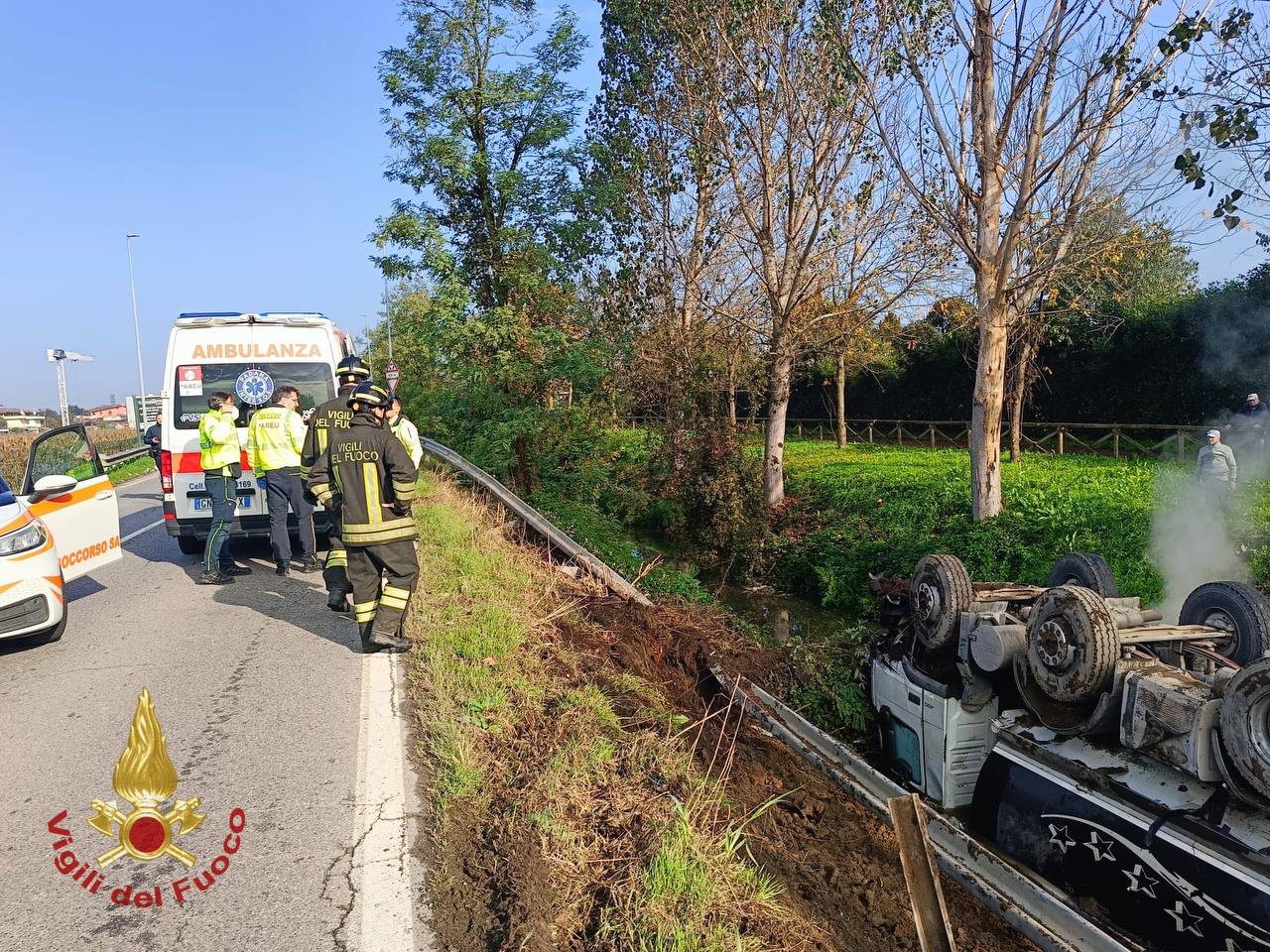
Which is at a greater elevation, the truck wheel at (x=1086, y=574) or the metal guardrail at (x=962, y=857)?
the truck wheel at (x=1086, y=574)

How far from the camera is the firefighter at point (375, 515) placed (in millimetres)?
5395

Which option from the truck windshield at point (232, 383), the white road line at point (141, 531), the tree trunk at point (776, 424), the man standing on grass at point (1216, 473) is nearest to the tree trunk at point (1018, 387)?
the tree trunk at point (776, 424)

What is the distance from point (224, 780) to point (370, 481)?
2148 mm

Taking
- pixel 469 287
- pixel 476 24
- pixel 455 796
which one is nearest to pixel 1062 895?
pixel 455 796

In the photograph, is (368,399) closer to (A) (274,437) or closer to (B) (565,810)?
(A) (274,437)

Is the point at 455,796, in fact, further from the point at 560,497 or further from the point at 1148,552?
the point at 560,497

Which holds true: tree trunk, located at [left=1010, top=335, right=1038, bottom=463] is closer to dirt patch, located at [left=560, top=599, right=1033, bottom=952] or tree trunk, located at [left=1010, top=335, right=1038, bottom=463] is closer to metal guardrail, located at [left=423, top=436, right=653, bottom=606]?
metal guardrail, located at [left=423, top=436, right=653, bottom=606]

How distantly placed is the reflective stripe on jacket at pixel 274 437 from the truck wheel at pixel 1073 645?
6.75 m

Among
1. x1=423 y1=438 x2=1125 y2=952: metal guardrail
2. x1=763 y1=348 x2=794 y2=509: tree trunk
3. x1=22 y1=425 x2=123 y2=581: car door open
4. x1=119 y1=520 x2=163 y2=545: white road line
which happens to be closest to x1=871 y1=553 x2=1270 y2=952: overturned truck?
x1=423 y1=438 x2=1125 y2=952: metal guardrail

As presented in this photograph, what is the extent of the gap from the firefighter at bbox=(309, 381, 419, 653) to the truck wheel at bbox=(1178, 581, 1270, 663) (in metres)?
4.76

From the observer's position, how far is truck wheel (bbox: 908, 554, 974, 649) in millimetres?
4633

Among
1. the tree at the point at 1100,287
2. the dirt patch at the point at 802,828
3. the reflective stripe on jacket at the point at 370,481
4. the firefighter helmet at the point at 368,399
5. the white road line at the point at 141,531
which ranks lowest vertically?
the dirt patch at the point at 802,828

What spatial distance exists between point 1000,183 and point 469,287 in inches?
329

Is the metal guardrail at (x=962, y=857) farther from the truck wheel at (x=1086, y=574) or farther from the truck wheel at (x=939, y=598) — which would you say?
the truck wheel at (x=1086, y=574)
